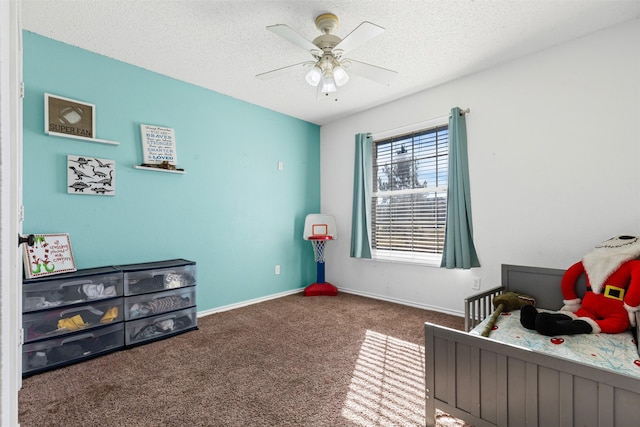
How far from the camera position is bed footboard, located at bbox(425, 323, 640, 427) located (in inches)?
39.8

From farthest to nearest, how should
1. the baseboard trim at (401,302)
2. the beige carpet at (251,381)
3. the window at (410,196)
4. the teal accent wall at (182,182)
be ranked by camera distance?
the window at (410,196), the baseboard trim at (401,302), the teal accent wall at (182,182), the beige carpet at (251,381)

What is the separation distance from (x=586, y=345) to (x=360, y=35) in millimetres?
2060

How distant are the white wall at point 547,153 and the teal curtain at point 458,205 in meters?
0.07

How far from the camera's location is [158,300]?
2.58 metres

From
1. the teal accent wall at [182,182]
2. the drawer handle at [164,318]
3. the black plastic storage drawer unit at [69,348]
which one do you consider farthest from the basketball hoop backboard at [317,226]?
the black plastic storage drawer unit at [69,348]

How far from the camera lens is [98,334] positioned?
2242 millimetres

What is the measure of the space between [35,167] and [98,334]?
1304mm

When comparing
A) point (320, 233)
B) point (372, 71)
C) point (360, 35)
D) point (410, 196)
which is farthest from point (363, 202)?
point (360, 35)

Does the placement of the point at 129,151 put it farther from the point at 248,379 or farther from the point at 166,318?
the point at 248,379

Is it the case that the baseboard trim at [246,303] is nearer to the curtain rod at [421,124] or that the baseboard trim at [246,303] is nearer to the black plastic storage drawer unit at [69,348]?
the black plastic storage drawer unit at [69,348]

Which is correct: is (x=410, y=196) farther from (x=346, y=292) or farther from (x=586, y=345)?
(x=586, y=345)

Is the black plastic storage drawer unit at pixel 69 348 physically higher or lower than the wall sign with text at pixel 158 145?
lower

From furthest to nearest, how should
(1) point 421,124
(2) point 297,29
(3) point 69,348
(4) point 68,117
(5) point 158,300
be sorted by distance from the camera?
(1) point 421,124
(5) point 158,300
(4) point 68,117
(2) point 297,29
(3) point 69,348

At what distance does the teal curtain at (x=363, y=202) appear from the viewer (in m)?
3.78
